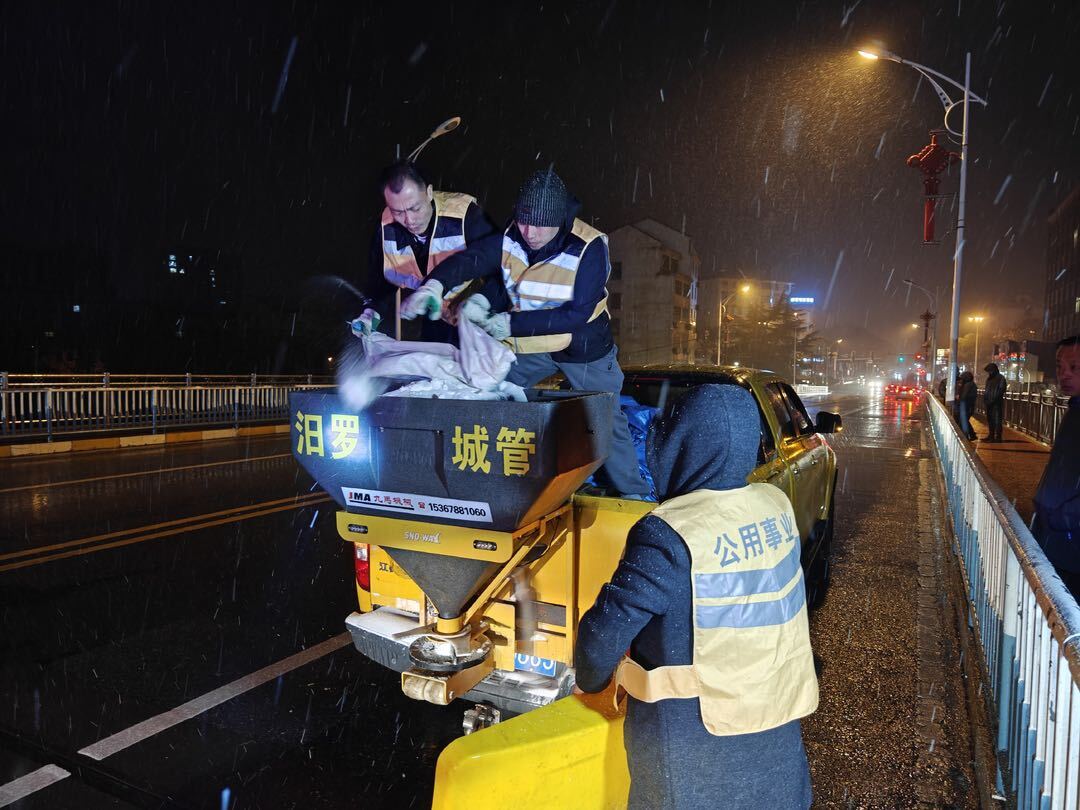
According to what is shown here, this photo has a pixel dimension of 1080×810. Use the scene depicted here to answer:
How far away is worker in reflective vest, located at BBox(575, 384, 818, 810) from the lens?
1.85 metres

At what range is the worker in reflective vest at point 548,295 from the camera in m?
3.45

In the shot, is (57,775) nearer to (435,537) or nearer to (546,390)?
(435,537)

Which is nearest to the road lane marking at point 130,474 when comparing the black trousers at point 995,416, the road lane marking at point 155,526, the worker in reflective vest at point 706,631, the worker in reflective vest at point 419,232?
the road lane marking at point 155,526

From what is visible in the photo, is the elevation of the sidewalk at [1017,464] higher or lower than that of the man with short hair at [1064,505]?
lower

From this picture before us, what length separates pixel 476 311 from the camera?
325 centimetres

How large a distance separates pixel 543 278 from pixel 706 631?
2121 millimetres

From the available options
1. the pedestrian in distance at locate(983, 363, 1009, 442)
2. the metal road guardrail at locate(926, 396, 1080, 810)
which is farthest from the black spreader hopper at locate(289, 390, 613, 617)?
the pedestrian in distance at locate(983, 363, 1009, 442)

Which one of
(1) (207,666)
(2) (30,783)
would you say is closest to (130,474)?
(1) (207,666)

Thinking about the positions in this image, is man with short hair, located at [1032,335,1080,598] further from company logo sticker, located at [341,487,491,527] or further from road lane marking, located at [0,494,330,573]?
road lane marking, located at [0,494,330,573]

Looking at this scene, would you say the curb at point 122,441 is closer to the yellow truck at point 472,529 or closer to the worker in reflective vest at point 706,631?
the yellow truck at point 472,529

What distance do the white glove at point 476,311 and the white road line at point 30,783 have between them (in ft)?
8.63

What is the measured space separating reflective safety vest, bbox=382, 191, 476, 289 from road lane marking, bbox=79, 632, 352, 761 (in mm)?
2386

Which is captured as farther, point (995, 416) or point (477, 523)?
point (995, 416)

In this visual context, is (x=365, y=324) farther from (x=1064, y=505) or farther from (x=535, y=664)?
(x=1064, y=505)
